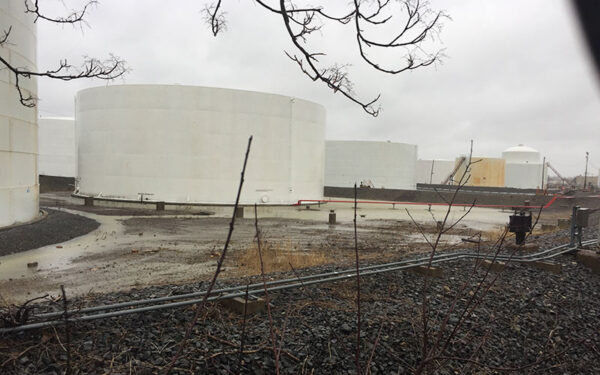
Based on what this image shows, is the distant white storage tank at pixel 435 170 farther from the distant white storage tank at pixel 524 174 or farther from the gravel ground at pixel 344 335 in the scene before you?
the gravel ground at pixel 344 335

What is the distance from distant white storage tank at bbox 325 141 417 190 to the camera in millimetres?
43844

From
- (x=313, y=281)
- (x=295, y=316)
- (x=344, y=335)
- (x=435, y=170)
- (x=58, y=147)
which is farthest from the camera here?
(x=435, y=170)

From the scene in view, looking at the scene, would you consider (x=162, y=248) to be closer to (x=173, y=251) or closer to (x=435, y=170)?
(x=173, y=251)

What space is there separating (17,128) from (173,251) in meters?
7.39

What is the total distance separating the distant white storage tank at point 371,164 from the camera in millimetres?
43844

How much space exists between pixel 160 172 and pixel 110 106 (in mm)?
5280

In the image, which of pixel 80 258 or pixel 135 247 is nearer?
pixel 80 258

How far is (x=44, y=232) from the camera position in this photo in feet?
42.1

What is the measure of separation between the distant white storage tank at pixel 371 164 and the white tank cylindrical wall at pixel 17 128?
104 ft

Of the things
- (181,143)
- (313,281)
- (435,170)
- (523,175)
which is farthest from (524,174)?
(313,281)

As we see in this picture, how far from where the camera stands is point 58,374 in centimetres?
323

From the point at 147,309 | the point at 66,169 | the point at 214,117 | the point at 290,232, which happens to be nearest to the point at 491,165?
the point at 214,117

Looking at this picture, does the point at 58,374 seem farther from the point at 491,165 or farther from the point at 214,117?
the point at 491,165

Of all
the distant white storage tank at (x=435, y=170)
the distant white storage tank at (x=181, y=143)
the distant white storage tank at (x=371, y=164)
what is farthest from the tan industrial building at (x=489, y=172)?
the distant white storage tank at (x=181, y=143)
